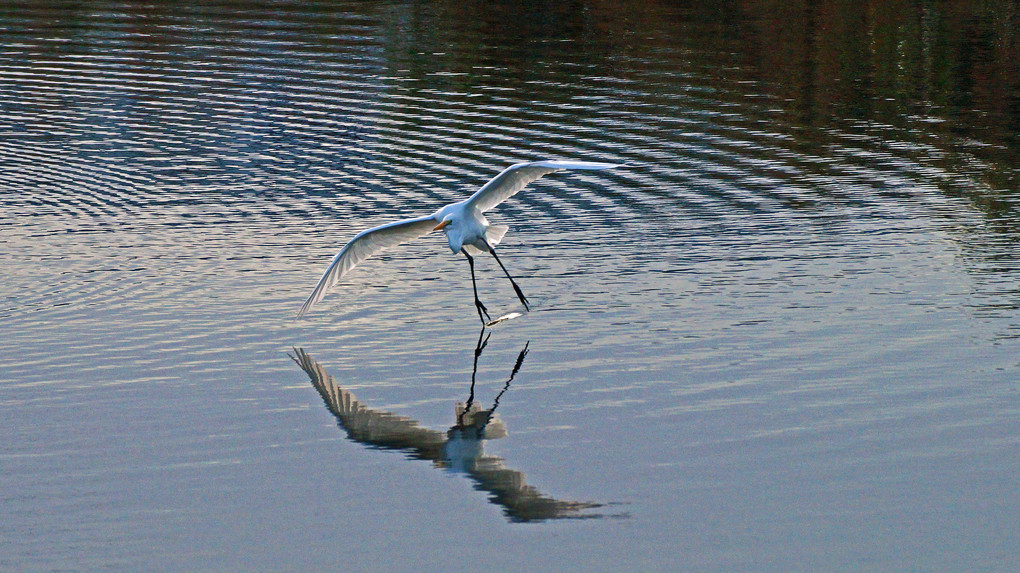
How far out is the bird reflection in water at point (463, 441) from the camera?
9.88 m

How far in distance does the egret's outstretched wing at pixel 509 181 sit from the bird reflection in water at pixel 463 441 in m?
1.95

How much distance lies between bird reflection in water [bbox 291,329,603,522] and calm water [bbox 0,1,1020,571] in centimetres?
3

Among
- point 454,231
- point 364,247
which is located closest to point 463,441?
point 454,231

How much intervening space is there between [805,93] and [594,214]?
11.2 m

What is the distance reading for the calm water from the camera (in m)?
9.63

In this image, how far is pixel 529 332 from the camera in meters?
14.3

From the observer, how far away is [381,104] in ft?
96.8

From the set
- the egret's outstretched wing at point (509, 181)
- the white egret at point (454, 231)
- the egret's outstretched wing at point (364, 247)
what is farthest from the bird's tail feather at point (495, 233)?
the egret's outstretched wing at point (364, 247)

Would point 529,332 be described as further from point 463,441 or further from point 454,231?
point 463,441

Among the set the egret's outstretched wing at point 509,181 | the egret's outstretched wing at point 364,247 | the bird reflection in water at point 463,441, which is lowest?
the bird reflection in water at point 463,441

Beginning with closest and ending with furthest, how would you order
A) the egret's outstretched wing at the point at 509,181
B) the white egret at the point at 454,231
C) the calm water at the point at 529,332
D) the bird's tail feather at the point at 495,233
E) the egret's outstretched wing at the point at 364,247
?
the calm water at the point at 529,332
the egret's outstretched wing at the point at 509,181
the white egret at the point at 454,231
the egret's outstretched wing at the point at 364,247
the bird's tail feather at the point at 495,233

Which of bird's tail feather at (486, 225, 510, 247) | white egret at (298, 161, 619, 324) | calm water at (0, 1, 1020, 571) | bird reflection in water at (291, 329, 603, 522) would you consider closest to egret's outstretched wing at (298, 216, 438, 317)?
white egret at (298, 161, 619, 324)

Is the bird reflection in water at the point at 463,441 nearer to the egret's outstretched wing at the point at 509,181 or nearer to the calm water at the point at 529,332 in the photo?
the calm water at the point at 529,332

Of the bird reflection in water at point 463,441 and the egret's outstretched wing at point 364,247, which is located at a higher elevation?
the egret's outstretched wing at point 364,247
